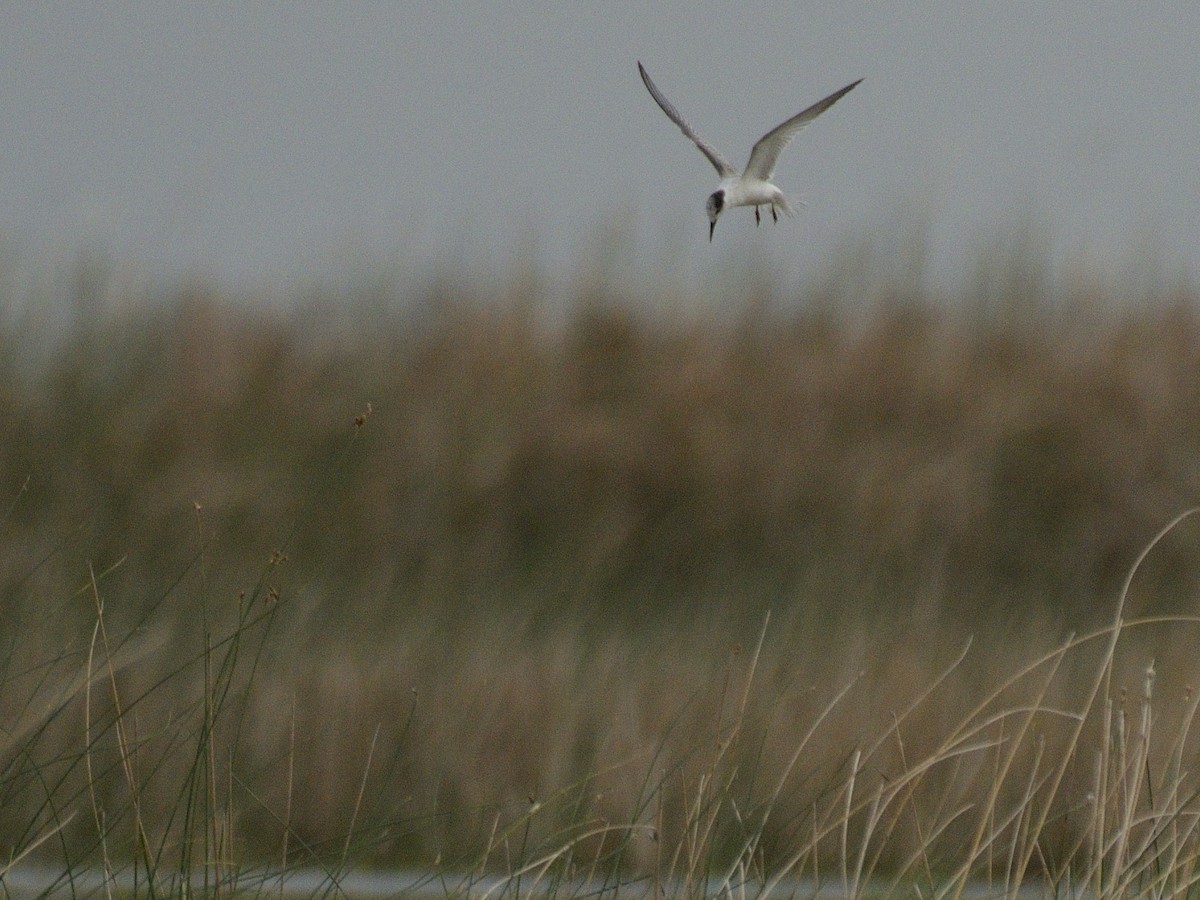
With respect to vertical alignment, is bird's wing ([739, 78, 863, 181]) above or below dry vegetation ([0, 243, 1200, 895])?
above

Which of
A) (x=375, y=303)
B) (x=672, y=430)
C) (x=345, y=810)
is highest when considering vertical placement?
(x=375, y=303)

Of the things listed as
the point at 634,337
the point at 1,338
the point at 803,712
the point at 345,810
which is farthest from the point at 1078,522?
the point at 1,338

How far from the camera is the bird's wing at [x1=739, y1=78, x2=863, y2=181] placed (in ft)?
3.73

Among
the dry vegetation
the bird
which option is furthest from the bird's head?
the dry vegetation

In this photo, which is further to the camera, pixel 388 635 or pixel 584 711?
pixel 388 635

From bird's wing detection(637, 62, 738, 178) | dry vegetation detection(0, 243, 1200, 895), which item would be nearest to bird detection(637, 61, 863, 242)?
bird's wing detection(637, 62, 738, 178)

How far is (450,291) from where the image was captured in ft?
23.1

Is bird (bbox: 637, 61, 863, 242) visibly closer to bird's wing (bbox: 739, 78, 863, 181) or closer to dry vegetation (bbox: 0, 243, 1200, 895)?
bird's wing (bbox: 739, 78, 863, 181)

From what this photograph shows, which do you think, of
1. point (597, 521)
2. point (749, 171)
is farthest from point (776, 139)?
point (597, 521)

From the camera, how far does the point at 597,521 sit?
6.22 metres

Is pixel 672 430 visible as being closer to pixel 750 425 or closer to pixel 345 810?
pixel 750 425

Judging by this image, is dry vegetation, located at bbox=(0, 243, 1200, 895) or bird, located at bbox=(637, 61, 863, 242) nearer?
bird, located at bbox=(637, 61, 863, 242)

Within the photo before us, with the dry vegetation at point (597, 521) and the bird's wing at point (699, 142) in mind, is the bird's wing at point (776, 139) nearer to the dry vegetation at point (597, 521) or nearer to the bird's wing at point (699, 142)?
the bird's wing at point (699, 142)

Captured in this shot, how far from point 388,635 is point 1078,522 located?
2.72 m
